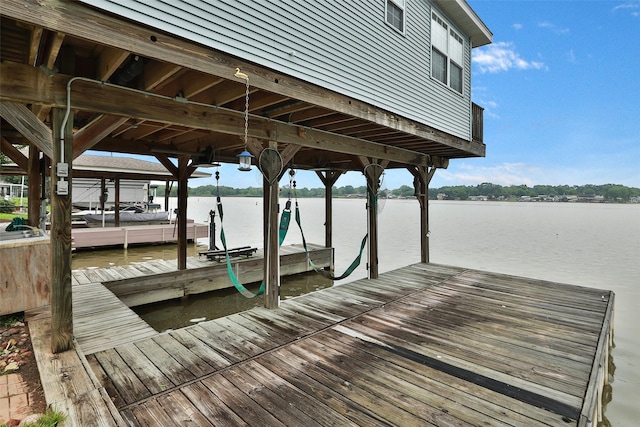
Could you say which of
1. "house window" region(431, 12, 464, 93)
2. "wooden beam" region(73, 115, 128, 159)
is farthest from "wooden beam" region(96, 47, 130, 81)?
"house window" region(431, 12, 464, 93)

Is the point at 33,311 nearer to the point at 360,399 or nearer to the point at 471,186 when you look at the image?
the point at 360,399

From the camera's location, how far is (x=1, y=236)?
12.7 ft

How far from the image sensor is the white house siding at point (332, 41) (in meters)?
2.77

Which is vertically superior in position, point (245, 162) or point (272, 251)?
point (245, 162)

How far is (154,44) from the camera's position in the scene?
2455 mm

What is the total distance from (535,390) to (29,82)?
4.70 meters

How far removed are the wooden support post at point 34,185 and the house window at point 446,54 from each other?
754 centimetres

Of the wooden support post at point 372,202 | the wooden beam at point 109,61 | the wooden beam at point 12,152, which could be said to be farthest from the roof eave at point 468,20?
the wooden beam at point 12,152

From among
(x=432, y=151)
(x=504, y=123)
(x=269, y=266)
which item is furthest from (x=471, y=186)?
(x=269, y=266)

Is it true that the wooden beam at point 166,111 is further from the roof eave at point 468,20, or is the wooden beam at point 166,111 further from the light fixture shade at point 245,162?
the roof eave at point 468,20

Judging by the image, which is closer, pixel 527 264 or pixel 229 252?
pixel 229 252

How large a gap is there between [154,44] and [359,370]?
3163 mm

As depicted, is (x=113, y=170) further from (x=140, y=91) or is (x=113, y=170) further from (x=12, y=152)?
(x=140, y=91)

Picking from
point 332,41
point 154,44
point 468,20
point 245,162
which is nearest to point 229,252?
point 245,162
